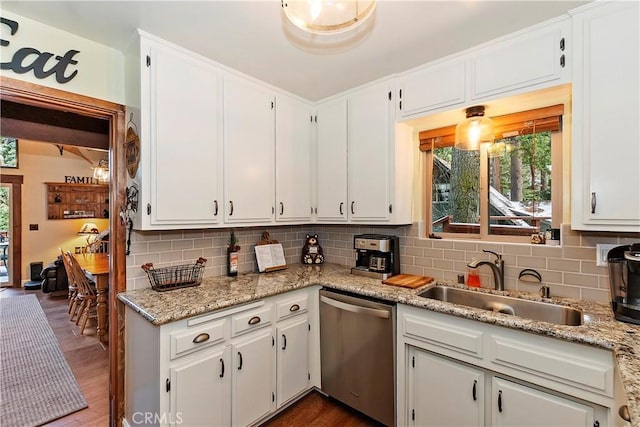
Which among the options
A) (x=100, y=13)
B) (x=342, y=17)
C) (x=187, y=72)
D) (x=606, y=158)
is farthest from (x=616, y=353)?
(x=100, y=13)

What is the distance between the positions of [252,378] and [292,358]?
0.34m

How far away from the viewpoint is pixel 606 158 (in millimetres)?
1449

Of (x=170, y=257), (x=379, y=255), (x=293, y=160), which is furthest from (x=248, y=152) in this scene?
(x=379, y=255)

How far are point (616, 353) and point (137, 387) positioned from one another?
2.33m

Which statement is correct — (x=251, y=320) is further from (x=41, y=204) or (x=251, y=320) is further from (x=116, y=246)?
(x=41, y=204)

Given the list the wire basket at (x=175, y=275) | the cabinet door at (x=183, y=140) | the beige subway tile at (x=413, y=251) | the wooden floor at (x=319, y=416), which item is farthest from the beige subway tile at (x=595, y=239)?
the wire basket at (x=175, y=275)

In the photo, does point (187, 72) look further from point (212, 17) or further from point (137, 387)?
point (137, 387)

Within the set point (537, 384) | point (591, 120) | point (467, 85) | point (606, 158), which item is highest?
point (467, 85)

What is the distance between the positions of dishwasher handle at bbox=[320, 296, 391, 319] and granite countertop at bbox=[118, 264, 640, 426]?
91 millimetres

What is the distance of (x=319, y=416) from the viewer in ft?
6.88

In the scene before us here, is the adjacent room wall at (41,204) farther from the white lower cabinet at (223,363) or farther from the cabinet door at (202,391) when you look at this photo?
the cabinet door at (202,391)

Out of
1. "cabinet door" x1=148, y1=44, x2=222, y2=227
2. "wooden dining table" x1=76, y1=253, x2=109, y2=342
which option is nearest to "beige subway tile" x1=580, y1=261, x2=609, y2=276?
"cabinet door" x1=148, y1=44, x2=222, y2=227

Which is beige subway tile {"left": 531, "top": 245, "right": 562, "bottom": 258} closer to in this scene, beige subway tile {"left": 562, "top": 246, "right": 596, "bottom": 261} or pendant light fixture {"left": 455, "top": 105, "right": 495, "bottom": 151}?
beige subway tile {"left": 562, "top": 246, "right": 596, "bottom": 261}

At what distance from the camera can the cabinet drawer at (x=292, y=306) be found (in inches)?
81.4
